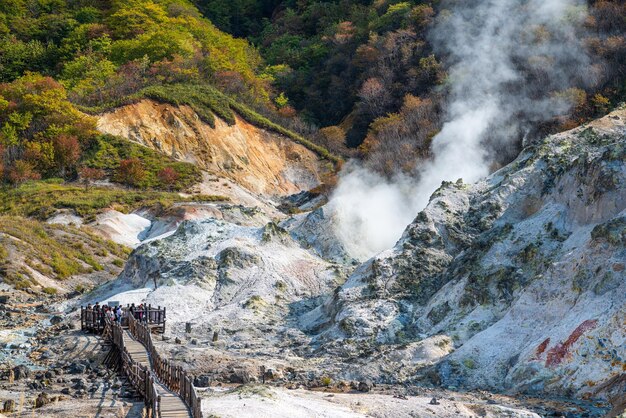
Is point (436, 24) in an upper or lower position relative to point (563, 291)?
upper

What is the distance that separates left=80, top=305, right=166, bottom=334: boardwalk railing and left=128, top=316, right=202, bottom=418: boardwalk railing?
13.0 feet

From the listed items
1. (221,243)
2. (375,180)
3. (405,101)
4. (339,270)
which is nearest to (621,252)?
(339,270)

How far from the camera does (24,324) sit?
124ft

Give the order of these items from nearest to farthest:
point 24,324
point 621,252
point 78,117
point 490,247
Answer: point 621,252 → point 490,247 → point 24,324 → point 78,117

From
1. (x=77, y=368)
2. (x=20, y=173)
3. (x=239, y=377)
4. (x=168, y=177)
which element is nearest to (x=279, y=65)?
(x=168, y=177)

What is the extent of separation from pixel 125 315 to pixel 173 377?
11536 mm

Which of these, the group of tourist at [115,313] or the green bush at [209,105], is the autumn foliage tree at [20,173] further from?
the group of tourist at [115,313]

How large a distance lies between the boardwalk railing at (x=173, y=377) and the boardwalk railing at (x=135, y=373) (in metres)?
0.44

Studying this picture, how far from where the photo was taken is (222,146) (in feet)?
263

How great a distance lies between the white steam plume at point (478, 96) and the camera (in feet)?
159

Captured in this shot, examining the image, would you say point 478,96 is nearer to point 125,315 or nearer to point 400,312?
point 400,312

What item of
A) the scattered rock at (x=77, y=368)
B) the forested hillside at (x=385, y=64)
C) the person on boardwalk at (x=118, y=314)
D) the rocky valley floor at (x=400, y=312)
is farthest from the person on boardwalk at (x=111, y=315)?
the forested hillside at (x=385, y=64)

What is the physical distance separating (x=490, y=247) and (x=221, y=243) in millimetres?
12639

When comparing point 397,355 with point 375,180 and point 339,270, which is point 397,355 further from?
point 375,180
